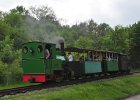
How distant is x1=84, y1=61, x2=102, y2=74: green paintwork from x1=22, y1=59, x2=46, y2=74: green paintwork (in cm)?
744

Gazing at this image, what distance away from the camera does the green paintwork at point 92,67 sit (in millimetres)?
31934

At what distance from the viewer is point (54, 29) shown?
8006 cm

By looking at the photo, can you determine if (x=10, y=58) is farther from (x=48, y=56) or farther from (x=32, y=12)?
(x=32, y=12)

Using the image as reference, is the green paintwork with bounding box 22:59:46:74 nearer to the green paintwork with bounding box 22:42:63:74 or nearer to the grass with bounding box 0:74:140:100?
the green paintwork with bounding box 22:42:63:74

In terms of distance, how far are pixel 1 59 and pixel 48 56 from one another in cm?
1434

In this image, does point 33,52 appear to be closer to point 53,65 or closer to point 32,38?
point 53,65

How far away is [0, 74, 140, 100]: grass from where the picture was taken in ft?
63.5

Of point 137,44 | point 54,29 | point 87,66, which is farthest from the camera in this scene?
point 54,29

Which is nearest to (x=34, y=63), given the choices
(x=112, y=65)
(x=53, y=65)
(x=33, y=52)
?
(x=33, y=52)

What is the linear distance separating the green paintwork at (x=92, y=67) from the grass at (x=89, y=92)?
3.04m

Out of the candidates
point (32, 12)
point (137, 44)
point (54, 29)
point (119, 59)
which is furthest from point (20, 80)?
point (32, 12)

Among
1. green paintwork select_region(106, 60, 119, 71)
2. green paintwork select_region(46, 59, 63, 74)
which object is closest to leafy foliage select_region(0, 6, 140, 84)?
green paintwork select_region(106, 60, 119, 71)

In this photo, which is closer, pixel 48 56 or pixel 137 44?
pixel 48 56

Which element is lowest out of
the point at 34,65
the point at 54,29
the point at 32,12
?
the point at 34,65
